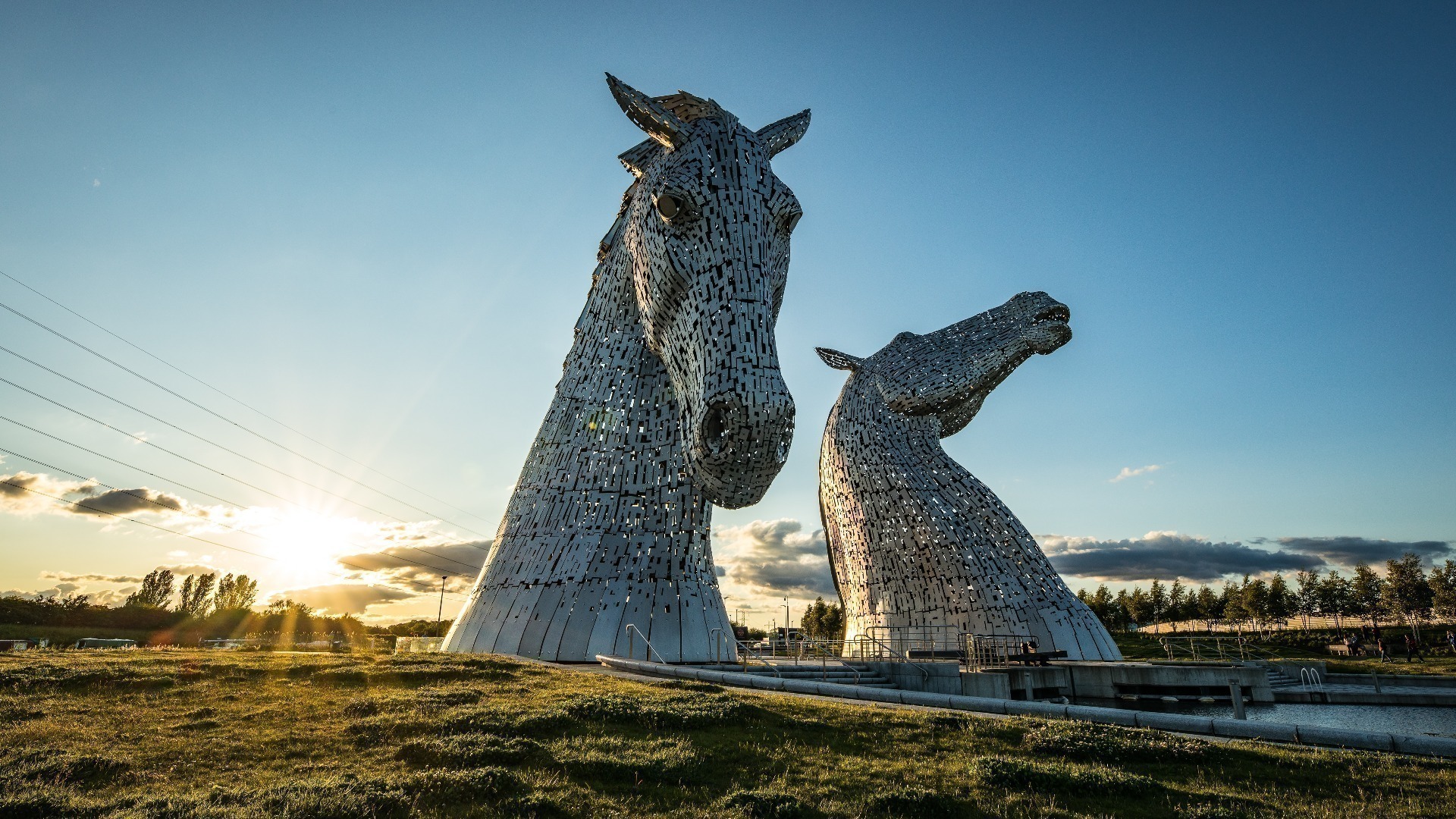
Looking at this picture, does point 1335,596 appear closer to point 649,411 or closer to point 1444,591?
point 1444,591

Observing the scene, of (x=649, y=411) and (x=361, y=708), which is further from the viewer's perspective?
(x=649, y=411)

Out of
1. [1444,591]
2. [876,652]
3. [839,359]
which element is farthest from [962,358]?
[1444,591]

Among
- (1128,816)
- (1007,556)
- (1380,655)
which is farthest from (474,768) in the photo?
(1380,655)

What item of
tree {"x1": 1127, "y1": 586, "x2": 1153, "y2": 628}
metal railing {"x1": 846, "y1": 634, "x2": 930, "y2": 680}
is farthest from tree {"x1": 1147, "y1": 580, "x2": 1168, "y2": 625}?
metal railing {"x1": 846, "y1": 634, "x2": 930, "y2": 680}

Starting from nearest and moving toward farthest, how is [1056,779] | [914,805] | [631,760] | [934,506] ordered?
[914,805], [1056,779], [631,760], [934,506]

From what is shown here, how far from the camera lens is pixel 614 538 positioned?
817cm

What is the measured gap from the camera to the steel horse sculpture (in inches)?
246

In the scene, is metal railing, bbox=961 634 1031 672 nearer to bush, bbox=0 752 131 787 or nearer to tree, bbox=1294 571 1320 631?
bush, bbox=0 752 131 787

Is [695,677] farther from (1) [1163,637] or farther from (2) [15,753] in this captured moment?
(1) [1163,637]

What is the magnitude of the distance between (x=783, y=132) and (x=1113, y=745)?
20.2ft

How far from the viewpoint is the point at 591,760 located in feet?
14.6

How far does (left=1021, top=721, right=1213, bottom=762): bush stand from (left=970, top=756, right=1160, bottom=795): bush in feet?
2.16

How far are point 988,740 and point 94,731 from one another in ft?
20.7

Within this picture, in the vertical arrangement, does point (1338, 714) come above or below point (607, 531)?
below
